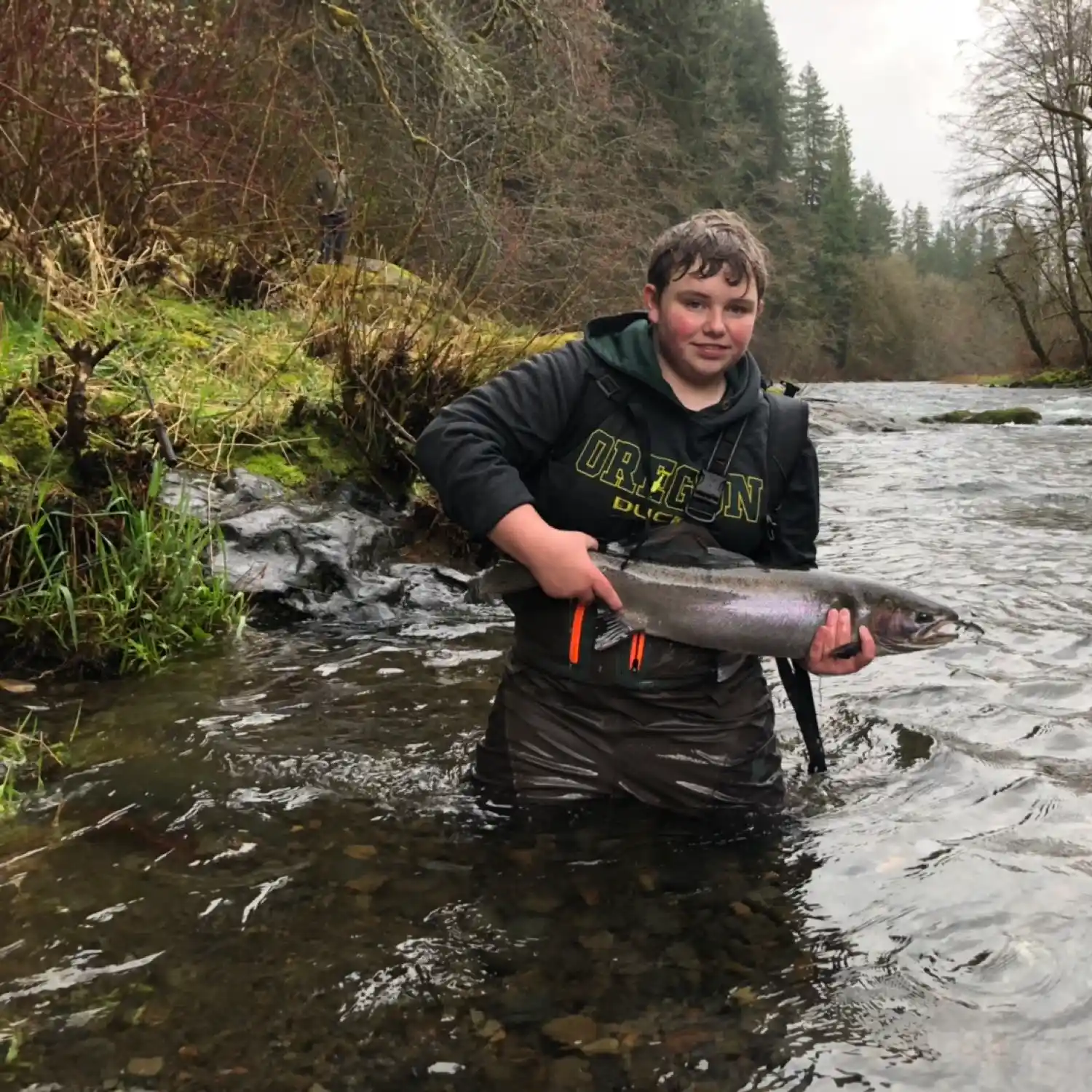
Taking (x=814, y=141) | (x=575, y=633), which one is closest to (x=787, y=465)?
(x=575, y=633)

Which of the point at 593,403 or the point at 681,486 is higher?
the point at 593,403

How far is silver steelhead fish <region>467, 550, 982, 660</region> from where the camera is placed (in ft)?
10.4

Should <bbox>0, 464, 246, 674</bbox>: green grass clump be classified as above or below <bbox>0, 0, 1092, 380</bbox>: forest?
below

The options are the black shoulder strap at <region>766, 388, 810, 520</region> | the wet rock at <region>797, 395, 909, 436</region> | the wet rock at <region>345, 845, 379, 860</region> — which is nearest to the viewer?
the wet rock at <region>345, 845, 379, 860</region>

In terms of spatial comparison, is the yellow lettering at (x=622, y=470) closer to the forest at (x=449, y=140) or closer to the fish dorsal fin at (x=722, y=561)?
the fish dorsal fin at (x=722, y=561)

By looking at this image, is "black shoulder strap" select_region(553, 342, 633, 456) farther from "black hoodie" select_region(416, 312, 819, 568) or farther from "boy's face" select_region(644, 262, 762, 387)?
"boy's face" select_region(644, 262, 762, 387)

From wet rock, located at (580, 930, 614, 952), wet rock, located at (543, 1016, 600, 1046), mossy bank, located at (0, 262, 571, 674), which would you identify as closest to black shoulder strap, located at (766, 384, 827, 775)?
wet rock, located at (580, 930, 614, 952)

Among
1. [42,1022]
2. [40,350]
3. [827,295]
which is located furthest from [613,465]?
[827,295]

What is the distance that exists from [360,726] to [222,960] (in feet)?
5.33

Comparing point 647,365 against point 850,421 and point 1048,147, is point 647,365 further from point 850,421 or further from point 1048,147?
point 1048,147

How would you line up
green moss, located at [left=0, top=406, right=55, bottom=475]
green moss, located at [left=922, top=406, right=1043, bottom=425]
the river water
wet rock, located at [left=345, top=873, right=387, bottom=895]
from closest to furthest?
the river water
wet rock, located at [left=345, top=873, right=387, bottom=895]
green moss, located at [left=0, top=406, right=55, bottom=475]
green moss, located at [left=922, top=406, right=1043, bottom=425]

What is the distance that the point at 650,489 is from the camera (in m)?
3.28

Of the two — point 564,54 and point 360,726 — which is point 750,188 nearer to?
point 564,54

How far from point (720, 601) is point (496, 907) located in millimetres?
1098
